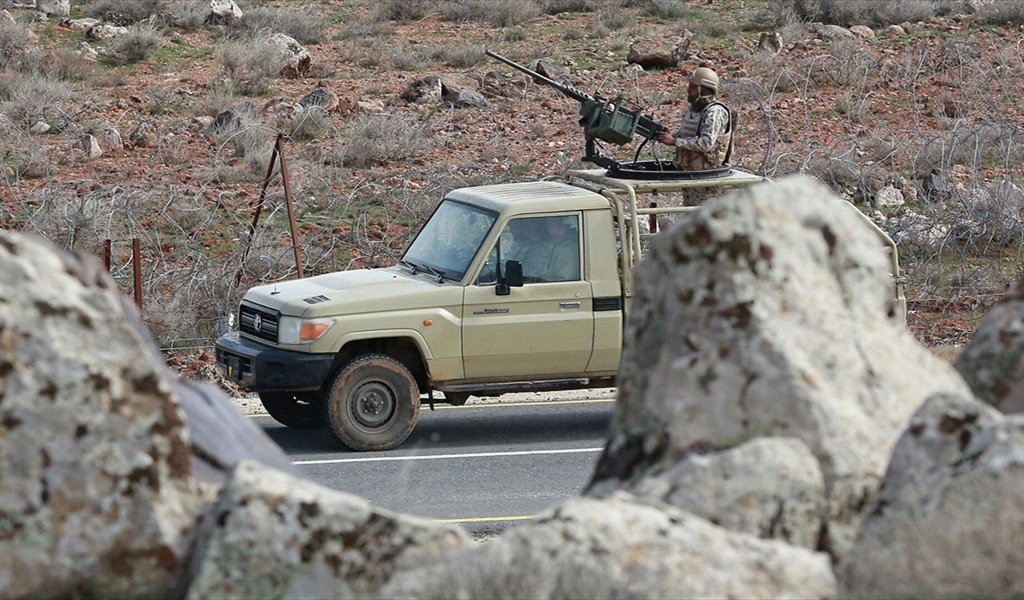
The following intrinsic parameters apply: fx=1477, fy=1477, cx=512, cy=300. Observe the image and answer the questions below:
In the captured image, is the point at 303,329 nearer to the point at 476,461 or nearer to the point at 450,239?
the point at 450,239

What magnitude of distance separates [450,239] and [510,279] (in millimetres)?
763

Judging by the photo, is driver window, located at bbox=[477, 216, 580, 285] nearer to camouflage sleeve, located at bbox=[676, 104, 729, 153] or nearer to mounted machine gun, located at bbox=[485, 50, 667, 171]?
mounted machine gun, located at bbox=[485, 50, 667, 171]

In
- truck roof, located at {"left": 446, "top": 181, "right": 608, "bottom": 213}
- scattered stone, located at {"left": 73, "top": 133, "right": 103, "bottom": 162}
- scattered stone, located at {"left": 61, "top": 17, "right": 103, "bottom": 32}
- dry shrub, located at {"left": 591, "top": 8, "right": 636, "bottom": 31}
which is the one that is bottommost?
scattered stone, located at {"left": 73, "top": 133, "right": 103, "bottom": 162}

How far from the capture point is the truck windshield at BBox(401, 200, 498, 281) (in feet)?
35.0

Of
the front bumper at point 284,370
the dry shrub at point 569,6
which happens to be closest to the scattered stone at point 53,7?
the dry shrub at point 569,6

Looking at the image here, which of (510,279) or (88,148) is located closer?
(510,279)

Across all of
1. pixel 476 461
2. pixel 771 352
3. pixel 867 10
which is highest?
→ pixel 867 10

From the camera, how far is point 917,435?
13.8ft

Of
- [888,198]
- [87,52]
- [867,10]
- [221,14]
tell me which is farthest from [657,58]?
[87,52]

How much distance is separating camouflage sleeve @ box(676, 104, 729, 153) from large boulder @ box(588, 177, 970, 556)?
7210 mm

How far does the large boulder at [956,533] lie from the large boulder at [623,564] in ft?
0.46

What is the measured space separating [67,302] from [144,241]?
13.3 metres

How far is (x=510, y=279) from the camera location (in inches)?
410

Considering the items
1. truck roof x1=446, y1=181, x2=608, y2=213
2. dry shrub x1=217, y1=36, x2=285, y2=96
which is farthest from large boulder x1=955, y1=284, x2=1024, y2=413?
dry shrub x1=217, y1=36, x2=285, y2=96
